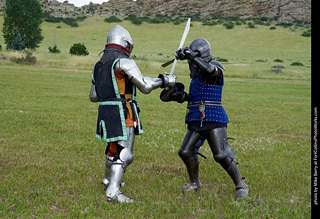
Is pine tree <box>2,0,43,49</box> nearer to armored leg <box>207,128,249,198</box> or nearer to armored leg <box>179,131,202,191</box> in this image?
armored leg <box>179,131,202,191</box>

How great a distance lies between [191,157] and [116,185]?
133 cm

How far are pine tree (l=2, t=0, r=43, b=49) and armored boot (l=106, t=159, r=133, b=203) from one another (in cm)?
6321

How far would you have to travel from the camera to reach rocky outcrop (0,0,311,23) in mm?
139250

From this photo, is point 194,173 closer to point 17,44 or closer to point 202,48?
point 202,48

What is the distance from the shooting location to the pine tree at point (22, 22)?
62.5 meters

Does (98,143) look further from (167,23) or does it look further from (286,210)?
(167,23)

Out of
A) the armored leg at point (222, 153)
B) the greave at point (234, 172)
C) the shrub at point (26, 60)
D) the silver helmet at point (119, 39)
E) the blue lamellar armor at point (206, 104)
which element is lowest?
the shrub at point (26, 60)

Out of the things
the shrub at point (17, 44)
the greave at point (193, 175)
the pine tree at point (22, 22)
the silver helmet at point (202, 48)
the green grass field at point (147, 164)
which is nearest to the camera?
the green grass field at point (147, 164)

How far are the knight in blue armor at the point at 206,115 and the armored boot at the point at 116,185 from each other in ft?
3.53

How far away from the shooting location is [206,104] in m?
5.57

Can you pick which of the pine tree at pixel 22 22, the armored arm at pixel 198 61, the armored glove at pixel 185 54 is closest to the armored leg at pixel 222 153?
the armored arm at pixel 198 61

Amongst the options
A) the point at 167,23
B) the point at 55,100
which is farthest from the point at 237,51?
the point at 55,100

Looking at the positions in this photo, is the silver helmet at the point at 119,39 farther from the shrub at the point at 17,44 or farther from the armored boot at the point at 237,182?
the shrub at the point at 17,44

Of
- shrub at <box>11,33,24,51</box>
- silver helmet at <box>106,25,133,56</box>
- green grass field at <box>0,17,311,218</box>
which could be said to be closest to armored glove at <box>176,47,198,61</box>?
silver helmet at <box>106,25,133,56</box>
